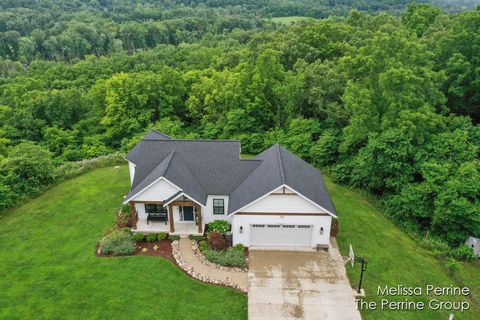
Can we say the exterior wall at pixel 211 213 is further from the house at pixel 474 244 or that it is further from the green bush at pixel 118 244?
the house at pixel 474 244

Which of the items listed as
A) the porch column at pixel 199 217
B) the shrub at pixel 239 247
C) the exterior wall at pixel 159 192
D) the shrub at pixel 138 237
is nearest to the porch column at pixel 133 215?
the exterior wall at pixel 159 192

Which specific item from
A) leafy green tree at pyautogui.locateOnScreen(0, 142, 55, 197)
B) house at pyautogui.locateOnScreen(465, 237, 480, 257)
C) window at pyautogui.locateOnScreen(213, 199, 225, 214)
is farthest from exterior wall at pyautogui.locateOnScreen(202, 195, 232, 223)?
house at pyautogui.locateOnScreen(465, 237, 480, 257)

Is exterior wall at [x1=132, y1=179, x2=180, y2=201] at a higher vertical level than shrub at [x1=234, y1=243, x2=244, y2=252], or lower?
higher

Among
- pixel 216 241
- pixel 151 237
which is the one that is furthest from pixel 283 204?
pixel 151 237

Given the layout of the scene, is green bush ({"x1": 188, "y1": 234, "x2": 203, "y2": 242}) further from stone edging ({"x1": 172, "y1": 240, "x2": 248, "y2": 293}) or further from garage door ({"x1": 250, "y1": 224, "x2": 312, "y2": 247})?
garage door ({"x1": 250, "y1": 224, "x2": 312, "y2": 247})

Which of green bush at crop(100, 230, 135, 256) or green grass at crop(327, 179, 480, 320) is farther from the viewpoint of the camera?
green bush at crop(100, 230, 135, 256)

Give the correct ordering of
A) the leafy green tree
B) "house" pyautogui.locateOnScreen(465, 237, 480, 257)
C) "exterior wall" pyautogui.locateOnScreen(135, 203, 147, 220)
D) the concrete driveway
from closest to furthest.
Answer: the concrete driveway
"house" pyautogui.locateOnScreen(465, 237, 480, 257)
"exterior wall" pyautogui.locateOnScreen(135, 203, 147, 220)
the leafy green tree
